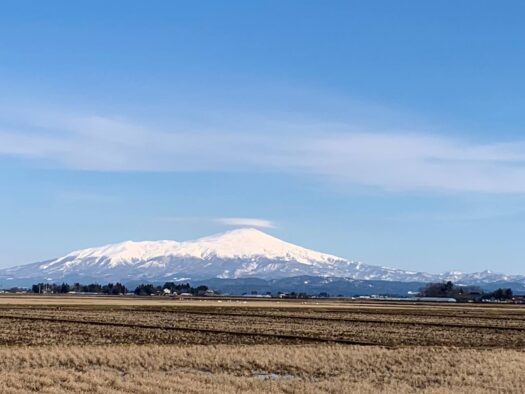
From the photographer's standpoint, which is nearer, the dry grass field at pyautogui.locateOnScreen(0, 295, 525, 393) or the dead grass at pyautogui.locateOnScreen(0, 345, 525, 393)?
the dead grass at pyautogui.locateOnScreen(0, 345, 525, 393)

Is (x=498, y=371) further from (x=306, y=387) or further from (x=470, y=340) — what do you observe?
(x=470, y=340)

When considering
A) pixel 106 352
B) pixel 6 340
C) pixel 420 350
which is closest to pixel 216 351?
pixel 106 352

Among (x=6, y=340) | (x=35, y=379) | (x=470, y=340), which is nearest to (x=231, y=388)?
(x=35, y=379)

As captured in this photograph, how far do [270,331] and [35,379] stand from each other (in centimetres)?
2651

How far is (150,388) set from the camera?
70.6ft

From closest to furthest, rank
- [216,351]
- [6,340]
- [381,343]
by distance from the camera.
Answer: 1. [216,351]
2. [6,340]
3. [381,343]

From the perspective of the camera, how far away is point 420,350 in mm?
34438

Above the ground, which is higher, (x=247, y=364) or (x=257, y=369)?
(x=247, y=364)

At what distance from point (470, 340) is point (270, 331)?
11818mm

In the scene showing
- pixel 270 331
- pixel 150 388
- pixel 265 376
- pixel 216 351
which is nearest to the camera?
pixel 150 388

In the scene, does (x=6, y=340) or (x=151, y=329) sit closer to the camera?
(x=6, y=340)

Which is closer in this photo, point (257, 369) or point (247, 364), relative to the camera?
point (257, 369)

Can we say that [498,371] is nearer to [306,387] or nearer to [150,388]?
[306,387]

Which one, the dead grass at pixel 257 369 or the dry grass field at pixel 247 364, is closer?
the dead grass at pixel 257 369
